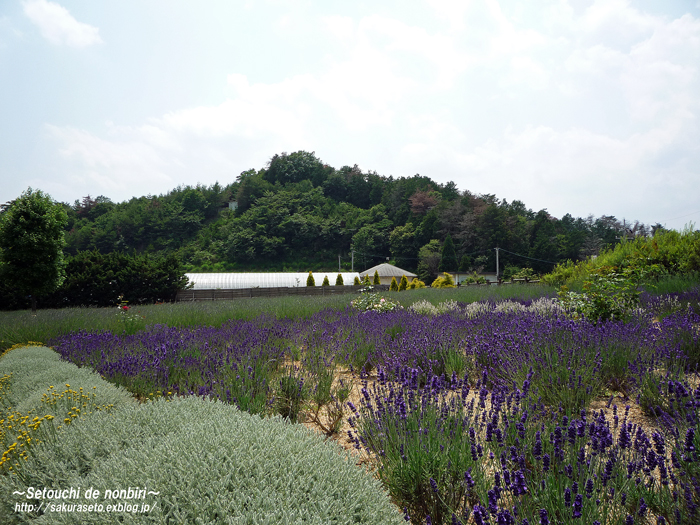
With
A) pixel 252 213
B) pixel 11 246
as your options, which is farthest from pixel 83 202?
pixel 11 246

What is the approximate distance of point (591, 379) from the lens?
2.88 meters

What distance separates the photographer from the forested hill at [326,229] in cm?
4256

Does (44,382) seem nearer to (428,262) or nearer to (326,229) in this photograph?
(428,262)

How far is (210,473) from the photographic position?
1313mm

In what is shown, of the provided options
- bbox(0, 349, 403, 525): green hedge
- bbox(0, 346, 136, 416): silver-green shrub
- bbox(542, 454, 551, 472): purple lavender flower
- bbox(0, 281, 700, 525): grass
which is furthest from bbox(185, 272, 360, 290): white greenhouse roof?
bbox(542, 454, 551, 472): purple lavender flower

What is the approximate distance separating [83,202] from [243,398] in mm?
56949

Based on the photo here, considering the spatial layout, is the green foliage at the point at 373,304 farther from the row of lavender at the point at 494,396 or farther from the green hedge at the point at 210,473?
the green hedge at the point at 210,473

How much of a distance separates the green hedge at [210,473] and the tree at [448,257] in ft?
138

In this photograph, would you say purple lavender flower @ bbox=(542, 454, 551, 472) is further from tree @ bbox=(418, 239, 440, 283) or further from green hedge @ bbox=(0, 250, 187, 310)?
tree @ bbox=(418, 239, 440, 283)

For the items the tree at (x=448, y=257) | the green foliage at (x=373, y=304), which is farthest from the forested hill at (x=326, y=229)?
the green foliage at (x=373, y=304)

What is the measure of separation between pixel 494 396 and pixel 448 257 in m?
41.4

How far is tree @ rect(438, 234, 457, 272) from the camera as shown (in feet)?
138

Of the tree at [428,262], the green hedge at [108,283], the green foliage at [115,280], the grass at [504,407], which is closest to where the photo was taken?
the grass at [504,407]

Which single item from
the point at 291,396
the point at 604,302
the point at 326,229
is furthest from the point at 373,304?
the point at 326,229
